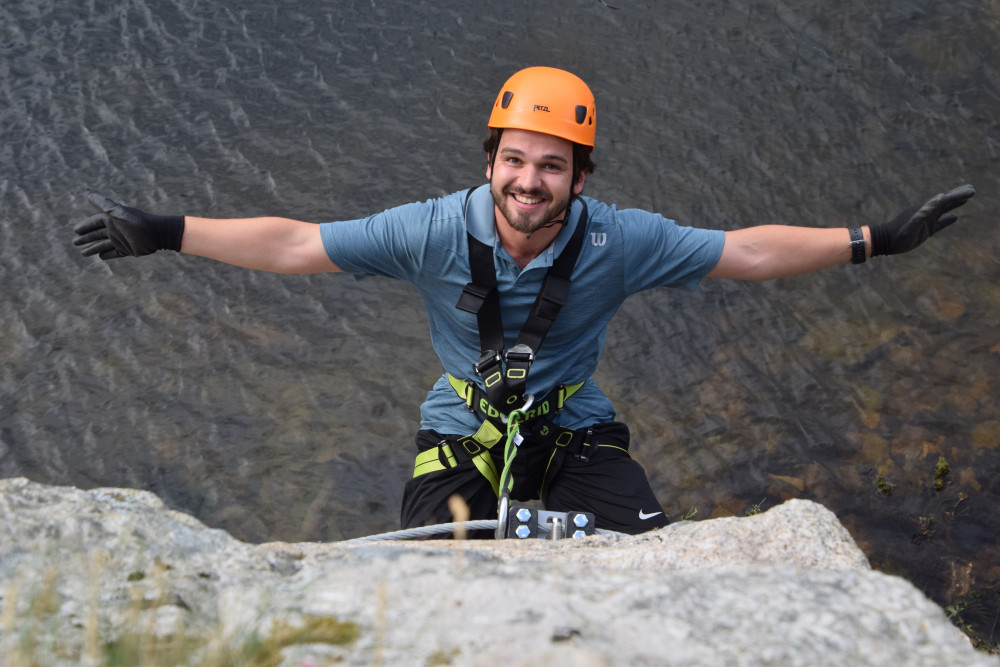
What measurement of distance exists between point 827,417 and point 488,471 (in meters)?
3.65

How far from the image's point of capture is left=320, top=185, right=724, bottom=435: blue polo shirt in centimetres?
500

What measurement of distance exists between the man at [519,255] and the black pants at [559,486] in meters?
0.01

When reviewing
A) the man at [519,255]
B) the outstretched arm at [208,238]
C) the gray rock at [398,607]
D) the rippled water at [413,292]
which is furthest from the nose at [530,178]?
the rippled water at [413,292]

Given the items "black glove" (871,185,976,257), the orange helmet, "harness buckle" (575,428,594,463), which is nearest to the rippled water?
"harness buckle" (575,428,594,463)

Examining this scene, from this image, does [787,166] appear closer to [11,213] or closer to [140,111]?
[140,111]

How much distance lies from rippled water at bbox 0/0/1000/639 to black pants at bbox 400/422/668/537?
1900 mm

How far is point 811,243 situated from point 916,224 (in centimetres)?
52

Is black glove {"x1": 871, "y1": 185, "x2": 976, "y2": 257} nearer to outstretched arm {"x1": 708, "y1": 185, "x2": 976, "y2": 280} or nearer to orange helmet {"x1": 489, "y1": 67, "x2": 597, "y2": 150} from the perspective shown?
outstretched arm {"x1": 708, "y1": 185, "x2": 976, "y2": 280}

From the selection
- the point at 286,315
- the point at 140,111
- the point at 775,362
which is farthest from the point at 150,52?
the point at 775,362

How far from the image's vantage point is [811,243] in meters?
5.10

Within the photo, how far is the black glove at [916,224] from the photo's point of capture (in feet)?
16.2

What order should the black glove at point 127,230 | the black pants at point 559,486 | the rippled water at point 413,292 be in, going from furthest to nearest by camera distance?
the rippled water at point 413,292, the black pants at point 559,486, the black glove at point 127,230

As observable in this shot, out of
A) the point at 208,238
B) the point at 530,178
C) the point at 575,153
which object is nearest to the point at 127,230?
the point at 208,238

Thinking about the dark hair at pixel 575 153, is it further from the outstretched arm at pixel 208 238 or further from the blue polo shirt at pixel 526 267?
the outstretched arm at pixel 208 238
